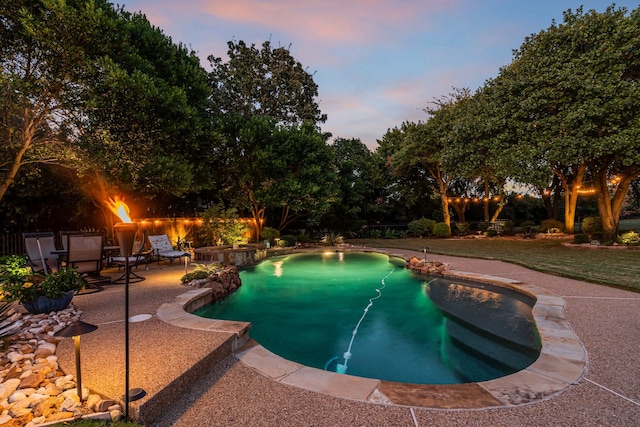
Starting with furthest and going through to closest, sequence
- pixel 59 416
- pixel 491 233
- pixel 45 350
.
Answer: pixel 491 233
pixel 45 350
pixel 59 416

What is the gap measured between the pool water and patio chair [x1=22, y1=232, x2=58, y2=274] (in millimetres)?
4055

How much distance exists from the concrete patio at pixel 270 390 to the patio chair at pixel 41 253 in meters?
4.13

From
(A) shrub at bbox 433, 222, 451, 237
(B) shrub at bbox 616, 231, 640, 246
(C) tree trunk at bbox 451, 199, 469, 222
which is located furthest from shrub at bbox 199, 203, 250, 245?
(C) tree trunk at bbox 451, 199, 469, 222

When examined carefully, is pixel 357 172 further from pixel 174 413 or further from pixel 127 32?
pixel 174 413

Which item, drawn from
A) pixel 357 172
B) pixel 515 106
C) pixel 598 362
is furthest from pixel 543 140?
pixel 357 172

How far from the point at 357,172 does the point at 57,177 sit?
58.4 ft

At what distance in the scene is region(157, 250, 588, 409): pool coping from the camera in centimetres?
255

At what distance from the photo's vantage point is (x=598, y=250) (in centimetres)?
1237

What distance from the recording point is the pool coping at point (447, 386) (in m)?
2.55

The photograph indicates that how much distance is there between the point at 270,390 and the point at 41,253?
6.82 metres

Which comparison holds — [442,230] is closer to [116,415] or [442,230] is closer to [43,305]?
[43,305]

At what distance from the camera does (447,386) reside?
2822 millimetres

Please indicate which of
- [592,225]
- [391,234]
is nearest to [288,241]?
[391,234]

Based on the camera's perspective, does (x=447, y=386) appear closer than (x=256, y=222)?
Yes
